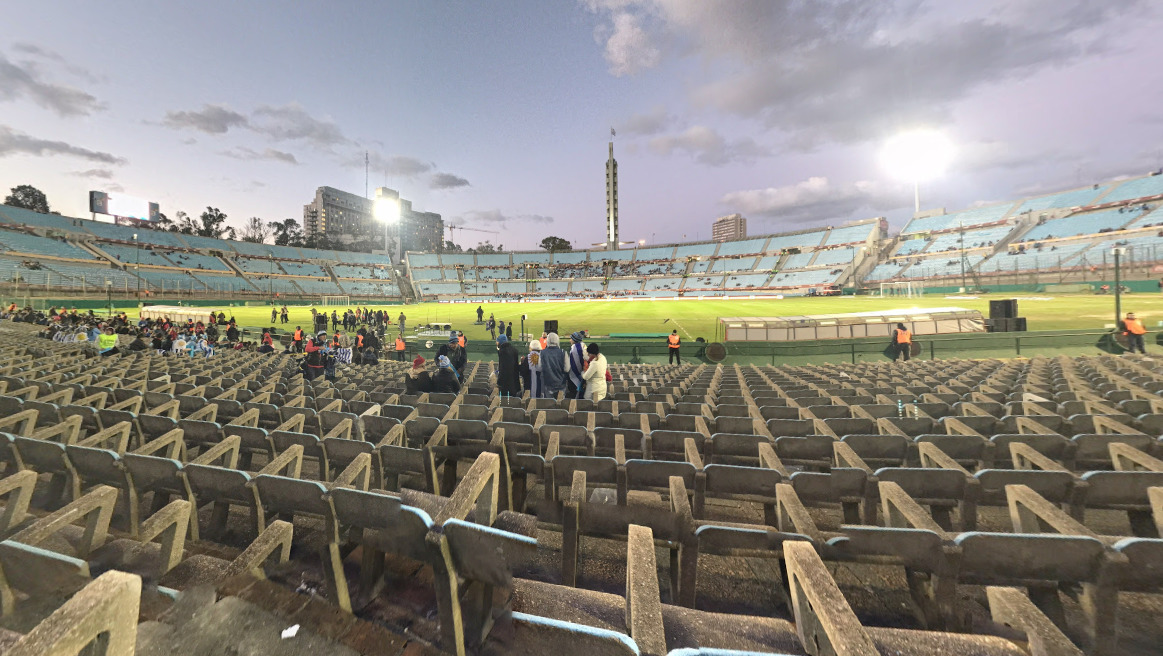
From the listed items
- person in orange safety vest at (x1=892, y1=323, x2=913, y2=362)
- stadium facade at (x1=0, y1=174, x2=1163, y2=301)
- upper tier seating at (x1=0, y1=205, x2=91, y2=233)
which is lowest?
person in orange safety vest at (x1=892, y1=323, x2=913, y2=362)

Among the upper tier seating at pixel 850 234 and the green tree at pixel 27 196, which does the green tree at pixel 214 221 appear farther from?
the upper tier seating at pixel 850 234

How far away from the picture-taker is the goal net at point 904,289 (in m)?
57.6

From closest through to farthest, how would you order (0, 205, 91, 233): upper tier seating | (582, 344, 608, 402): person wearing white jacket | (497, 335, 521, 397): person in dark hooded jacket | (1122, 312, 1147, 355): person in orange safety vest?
(582, 344, 608, 402): person wearing white jacket < (497, 335, 521, 397): person in dark hooded jacket < (1122, 312, 1147, 355): person in orange safety vest < (0, 205, 91, 233): upper tier seating

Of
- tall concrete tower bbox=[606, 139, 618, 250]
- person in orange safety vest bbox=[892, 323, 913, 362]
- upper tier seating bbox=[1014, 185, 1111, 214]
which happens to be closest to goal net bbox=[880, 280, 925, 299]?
upper tier seating bbox=[1014, 185, 1111, 214]

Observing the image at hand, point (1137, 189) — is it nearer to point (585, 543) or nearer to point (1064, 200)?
point (1064, 200)

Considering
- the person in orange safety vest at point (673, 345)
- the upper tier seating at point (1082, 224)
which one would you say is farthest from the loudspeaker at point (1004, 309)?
the upper tier seating at point (1082, 224)

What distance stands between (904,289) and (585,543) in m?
73.0

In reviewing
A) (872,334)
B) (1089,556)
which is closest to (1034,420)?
(1089,556)

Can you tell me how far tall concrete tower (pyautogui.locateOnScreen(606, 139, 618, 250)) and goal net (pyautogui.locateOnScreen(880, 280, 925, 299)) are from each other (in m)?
87.2

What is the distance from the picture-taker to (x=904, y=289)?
60.2 metres

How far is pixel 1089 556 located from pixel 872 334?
75.9 ft

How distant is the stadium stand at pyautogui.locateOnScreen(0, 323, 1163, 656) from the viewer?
56.9 inches

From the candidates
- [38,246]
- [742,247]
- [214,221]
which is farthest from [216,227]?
[742,247]

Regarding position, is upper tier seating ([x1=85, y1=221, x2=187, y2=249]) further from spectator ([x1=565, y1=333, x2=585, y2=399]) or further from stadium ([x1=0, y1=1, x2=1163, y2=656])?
spectator ([x1=565, y1=333, x2=585, y2=399])
